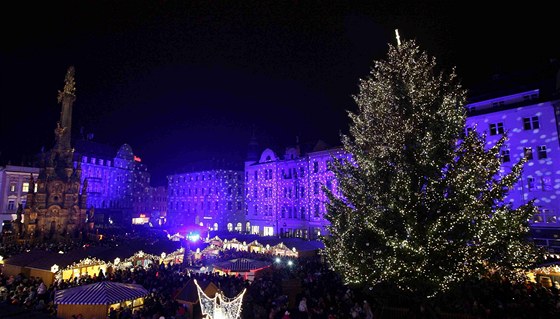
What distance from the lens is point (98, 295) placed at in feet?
45.3

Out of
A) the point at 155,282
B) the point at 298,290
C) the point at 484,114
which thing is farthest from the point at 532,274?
the point at 155,282

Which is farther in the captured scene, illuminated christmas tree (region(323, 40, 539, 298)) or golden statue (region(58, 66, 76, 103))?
golden statue (region(58, 66, 76, 103))

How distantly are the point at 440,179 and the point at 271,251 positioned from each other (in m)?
20.6

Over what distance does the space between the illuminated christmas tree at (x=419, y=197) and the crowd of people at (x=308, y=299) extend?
70.0 inches

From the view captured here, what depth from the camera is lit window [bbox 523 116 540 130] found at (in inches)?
1084

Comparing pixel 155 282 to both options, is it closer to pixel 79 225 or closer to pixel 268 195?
pixel 79 225

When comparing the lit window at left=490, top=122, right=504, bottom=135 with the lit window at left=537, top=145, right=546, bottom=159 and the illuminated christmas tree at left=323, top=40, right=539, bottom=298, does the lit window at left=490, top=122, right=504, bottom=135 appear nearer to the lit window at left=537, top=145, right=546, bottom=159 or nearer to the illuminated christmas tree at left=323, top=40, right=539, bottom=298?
the lit window at left=537, top=145, right=546, bottom=159

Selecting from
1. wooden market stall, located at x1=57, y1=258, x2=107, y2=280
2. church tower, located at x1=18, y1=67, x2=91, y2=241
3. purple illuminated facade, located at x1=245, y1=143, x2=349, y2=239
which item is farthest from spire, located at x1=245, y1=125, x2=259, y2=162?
wooden market stall, located at x1=57, y1=258, x2=107, y2=280

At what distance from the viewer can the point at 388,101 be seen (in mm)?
13422

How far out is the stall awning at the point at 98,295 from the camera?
13430 mm

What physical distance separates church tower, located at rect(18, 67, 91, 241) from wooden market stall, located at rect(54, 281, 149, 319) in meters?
29.6

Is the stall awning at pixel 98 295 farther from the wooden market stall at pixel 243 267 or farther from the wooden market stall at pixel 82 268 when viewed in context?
the wooden market stall at pixel 243 267

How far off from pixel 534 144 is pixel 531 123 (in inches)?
71.4

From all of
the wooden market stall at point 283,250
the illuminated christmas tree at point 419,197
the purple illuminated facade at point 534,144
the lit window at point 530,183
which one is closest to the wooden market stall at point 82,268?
the wooden market stall at point 283,250
